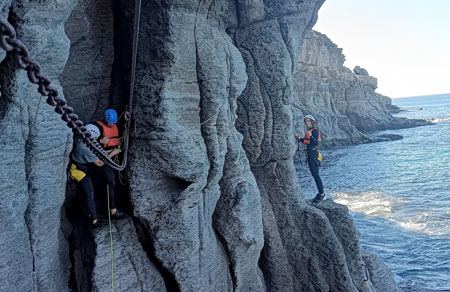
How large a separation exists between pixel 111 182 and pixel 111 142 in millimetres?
721

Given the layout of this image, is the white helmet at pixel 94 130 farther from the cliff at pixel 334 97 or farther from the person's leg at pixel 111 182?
the cliff at pixel 334 97

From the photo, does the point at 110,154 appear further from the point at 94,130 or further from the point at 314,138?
the point at 314,138

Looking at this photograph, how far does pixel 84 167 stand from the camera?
5902 millimetres

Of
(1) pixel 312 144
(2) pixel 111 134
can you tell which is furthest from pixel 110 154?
(1) pixel 312 144

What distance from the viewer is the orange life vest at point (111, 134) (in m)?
6.06

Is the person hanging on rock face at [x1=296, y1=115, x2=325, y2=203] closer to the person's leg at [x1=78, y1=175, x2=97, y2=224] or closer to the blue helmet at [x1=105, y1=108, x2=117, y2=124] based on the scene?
the blue helmet at [x1=105, y1=108, x2=117, y2=124]

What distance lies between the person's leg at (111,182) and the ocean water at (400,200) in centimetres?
990

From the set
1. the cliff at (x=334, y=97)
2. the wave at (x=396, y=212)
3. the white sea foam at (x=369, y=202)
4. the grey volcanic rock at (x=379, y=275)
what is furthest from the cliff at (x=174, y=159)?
the cliff at (x=334, y=97)

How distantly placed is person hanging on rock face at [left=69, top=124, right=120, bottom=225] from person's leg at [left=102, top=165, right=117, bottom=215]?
0.24 meters

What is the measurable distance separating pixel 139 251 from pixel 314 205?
17.5 feet

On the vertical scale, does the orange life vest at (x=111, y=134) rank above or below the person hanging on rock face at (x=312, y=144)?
above

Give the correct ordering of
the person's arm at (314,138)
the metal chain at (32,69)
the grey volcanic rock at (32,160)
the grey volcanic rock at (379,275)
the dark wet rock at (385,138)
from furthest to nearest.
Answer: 1. the dark wet rock at (385,138)
2. the grey volcanic rock at (379,275)
3. the person's arm at (314,138)
4. the grey volcanic rock at (32,160)
5. the metal chain at (32,69)

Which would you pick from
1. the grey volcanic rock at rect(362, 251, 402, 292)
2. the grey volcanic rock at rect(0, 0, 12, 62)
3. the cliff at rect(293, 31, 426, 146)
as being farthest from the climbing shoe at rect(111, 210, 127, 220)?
the cliff at rect(293, 31, 426, 146)

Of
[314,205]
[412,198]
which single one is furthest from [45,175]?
[412,198]
